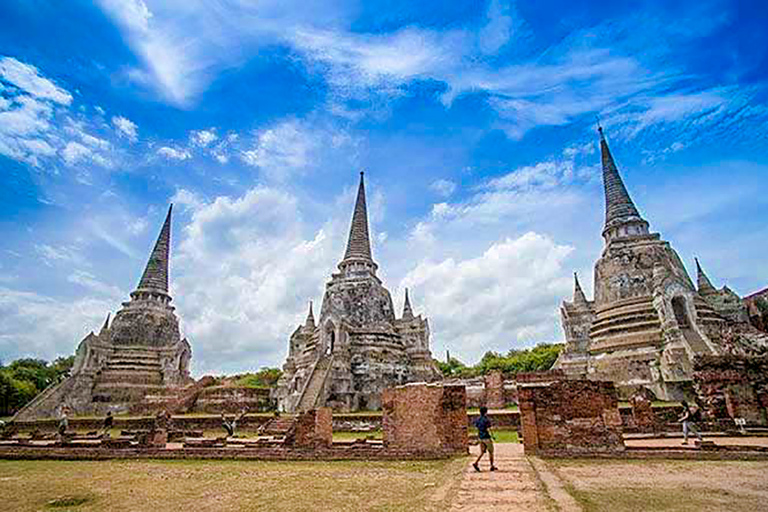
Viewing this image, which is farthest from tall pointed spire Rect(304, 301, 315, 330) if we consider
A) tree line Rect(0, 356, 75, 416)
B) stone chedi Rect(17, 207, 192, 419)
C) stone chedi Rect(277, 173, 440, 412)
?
tree line Rect(0, 356, 75, 416)

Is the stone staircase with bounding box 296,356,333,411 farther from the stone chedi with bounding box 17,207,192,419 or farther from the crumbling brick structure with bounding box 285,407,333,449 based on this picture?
the crumbling brick structure with bounding box 285,407,333,449

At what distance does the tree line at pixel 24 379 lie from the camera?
44.4 metres

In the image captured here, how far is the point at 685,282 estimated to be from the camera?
31.5 meters

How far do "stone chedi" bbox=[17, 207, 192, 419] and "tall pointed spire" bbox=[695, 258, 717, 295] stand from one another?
42333 mm

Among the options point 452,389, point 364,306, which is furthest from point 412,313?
point 452,389

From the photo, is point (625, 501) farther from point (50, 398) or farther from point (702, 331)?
point (50, 398)

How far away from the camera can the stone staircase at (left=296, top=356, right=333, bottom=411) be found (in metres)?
28.8

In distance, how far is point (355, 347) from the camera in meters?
35.0

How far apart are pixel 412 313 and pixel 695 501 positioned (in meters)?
34.3

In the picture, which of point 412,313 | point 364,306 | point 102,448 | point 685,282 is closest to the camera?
point 102,448

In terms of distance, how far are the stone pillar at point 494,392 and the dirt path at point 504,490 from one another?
16447 mm

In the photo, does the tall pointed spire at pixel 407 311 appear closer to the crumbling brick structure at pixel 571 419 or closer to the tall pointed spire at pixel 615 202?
the tall pointed spire at pixel 615 202

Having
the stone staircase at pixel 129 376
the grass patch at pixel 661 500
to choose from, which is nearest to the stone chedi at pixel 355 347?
the stone staircase at pixel 129 376

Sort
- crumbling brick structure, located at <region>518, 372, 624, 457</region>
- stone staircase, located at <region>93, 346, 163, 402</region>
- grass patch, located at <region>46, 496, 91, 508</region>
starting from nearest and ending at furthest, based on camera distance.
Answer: grass patch, located at <region>46, 496, 91, 508</region>, crumbling brick structure, located at <region>518, 372, 624, 457</region>, stone staircase, located at <region>93, 346, 163, 402</region>
